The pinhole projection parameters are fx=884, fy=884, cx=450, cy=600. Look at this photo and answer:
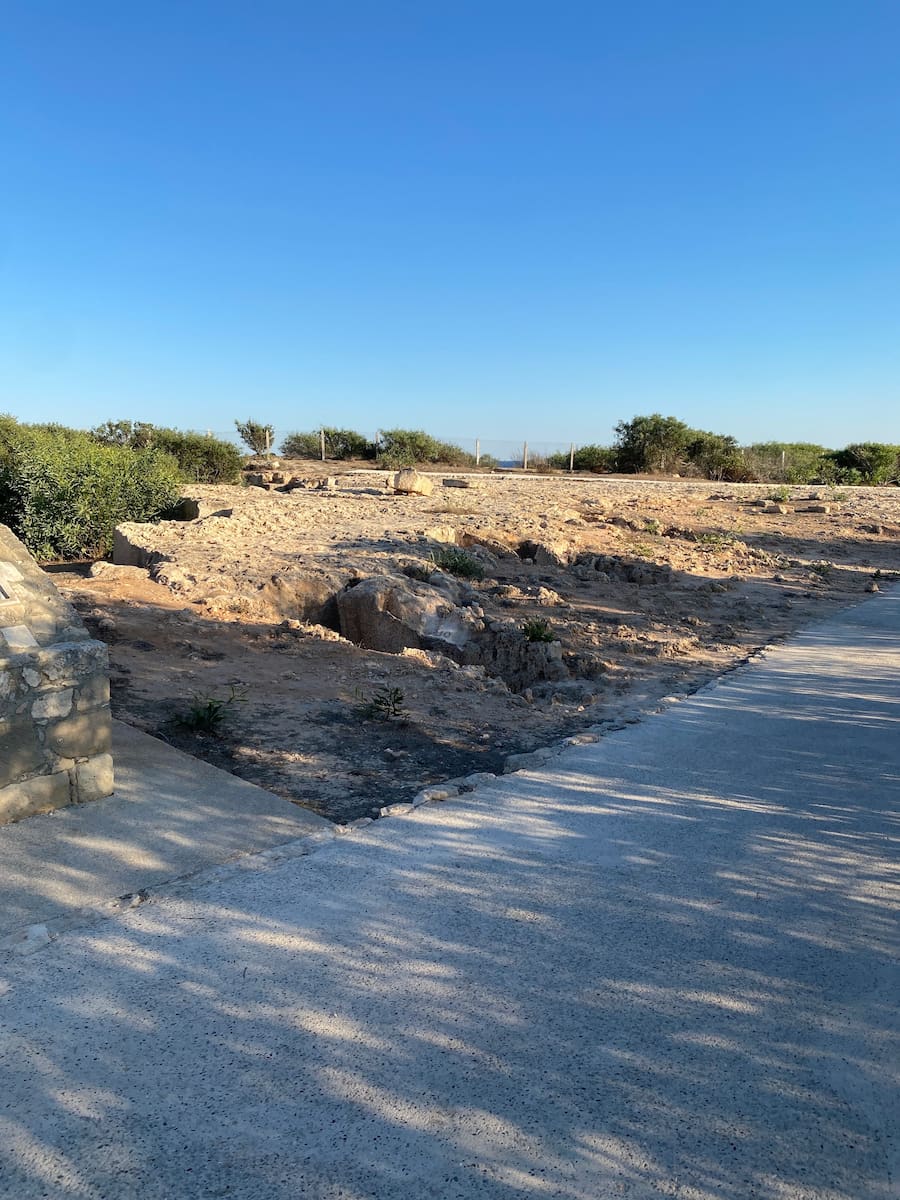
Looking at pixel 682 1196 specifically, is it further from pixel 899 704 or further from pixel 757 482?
pixel 757 482

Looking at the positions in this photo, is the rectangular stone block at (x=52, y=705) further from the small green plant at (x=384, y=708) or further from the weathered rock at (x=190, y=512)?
the weathered rock at (x=190, y=512)

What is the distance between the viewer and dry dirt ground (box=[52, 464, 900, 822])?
18.8ft

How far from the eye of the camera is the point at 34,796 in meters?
4.28

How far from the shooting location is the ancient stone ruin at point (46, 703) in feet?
13.6

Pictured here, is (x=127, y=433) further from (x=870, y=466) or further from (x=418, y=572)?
(x=870, y=466)

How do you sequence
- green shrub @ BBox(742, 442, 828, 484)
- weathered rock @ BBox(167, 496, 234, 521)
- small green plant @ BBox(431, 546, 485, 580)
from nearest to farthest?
small green plant @ BBox(431, 546, 485, 580), weathered rock @ BBox(167, 496, 234, 521), green shrub @ BBox(742, 442, 828, 484)

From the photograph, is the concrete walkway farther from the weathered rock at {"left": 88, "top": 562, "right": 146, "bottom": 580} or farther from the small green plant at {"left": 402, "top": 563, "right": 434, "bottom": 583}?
the weathered rock at {"left": 88, "top": 562, "right": 146, "bottom": 580}

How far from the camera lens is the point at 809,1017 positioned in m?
2.94

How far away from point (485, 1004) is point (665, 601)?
360 inches

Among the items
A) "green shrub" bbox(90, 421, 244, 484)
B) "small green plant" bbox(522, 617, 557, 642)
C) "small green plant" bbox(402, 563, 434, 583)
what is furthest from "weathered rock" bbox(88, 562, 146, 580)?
"green shrub" bbox(90, 421, 244, 484)

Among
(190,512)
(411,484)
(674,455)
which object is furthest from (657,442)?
(190,512)

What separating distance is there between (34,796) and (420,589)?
5.66 meters

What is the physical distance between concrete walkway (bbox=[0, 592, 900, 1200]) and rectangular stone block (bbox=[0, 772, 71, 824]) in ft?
3.63

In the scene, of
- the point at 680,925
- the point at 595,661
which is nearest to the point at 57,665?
the point at 680,925
